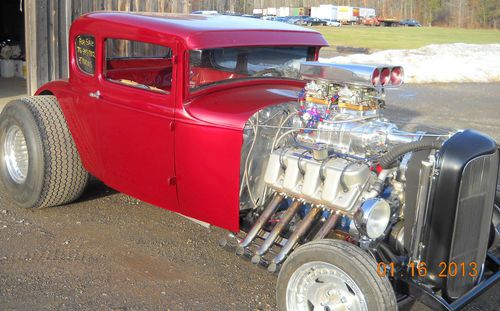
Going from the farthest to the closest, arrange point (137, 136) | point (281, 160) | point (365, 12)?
point (365, 12) → point (137, 136) → point (281, 160)

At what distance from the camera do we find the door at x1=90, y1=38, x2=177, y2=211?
408cm

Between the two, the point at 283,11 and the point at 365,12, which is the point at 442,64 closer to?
the point at 365,12

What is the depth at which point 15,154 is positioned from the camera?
17.6 ft

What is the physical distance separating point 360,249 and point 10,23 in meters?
14.3

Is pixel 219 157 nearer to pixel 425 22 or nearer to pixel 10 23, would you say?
pixel 10 23

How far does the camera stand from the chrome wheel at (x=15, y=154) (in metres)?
5.26

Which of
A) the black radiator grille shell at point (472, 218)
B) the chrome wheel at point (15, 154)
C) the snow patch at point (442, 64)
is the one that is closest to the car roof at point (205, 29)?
the chrome wheel at point (15, 154)

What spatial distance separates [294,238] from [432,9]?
8101cm

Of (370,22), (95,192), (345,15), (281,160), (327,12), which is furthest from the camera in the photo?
(345,15)

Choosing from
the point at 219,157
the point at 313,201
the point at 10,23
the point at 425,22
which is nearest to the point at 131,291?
the point at 219,157

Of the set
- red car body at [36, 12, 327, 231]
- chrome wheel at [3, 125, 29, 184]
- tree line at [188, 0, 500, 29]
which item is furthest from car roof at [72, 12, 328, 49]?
tree line at [188, 0, 500, 29]

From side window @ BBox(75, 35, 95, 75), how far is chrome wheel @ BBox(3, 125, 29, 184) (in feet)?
3.08
